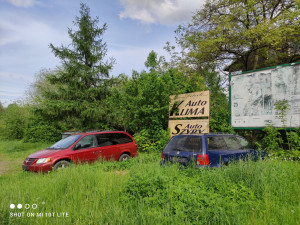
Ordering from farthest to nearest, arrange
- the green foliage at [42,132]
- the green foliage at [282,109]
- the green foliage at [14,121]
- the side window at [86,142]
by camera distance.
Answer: the green foliage at [14,121] → the green foliage at [42,132] → the side window at [86,142] → the green foliage at [282,109]

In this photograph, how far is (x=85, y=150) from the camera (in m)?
8.23

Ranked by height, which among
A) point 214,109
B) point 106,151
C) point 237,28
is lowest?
point 106,151

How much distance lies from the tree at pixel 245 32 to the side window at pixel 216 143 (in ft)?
27.6

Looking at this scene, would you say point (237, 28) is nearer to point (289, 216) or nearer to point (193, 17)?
point (193, 17)

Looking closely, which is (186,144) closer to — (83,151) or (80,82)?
(83,151)

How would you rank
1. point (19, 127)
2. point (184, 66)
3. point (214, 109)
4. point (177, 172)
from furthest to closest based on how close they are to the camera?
point (19, 127)
point (184, 66)
point (214, 109)
point (177, 172)

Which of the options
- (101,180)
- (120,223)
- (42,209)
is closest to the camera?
→ (120,223)

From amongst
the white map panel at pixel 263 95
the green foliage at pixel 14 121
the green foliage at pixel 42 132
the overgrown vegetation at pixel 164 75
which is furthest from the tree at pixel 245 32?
the green foliage at pixel 14 121

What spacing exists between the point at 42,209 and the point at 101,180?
1.51 meters

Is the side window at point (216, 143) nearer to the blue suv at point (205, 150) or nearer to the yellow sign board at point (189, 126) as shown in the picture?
the blue suv at point (205, 150)

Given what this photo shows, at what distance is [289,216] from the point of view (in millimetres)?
3010

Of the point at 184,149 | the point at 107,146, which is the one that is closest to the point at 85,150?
the point at 107,146

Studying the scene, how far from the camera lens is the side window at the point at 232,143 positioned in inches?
242

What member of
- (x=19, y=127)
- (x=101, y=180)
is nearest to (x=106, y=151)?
(x=101, y=180)
